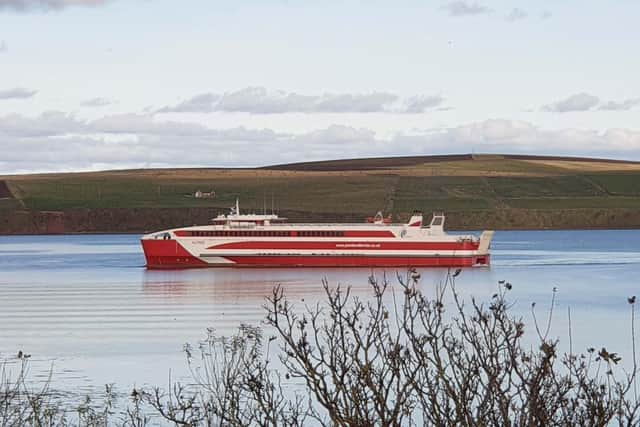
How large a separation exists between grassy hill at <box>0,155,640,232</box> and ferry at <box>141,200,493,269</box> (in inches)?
1984

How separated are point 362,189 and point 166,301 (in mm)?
87033

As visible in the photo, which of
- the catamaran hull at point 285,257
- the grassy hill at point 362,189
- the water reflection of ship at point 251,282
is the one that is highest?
the grassy hill at point 362,189

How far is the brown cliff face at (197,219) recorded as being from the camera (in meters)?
117

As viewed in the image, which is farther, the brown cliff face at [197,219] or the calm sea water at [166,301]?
the brown cliff face at [197,219]

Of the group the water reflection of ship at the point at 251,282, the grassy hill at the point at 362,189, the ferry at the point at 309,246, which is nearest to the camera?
the water reflection of ship at the point at 251,282

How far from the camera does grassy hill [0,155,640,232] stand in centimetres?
12088

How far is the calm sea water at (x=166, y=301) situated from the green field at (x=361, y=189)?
4272 cm

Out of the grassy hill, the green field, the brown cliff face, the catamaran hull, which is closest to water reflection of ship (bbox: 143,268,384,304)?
the catamaran hull

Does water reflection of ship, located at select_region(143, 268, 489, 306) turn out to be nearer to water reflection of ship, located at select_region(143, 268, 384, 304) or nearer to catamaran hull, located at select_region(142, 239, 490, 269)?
water reflection of ship, located at select_region(143, 268, 384, 304)

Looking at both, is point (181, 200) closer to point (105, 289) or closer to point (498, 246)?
point (498, 246)

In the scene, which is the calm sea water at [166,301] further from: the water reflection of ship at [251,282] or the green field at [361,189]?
the green field at [361,189]

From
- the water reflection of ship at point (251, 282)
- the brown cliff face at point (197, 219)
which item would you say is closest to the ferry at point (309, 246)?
the water reflection of ship at point (251, 282)

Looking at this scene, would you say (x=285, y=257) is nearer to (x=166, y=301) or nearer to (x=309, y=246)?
(x=309, y=246)

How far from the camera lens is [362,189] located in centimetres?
12825
